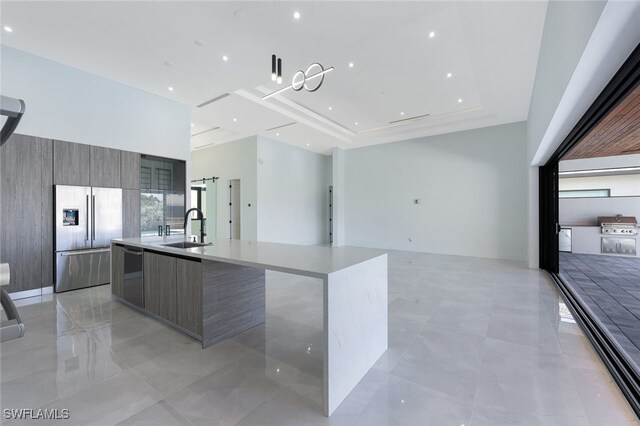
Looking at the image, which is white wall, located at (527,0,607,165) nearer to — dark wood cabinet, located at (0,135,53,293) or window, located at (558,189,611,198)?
dark wood cabinet, located at (0,135,53,293)

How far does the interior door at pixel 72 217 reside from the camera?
4.11 metres

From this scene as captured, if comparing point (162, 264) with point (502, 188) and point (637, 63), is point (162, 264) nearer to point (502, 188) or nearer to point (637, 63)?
point (637, 63)

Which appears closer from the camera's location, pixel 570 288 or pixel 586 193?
pixel 570 288

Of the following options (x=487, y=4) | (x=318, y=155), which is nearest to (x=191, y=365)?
(x=487, y=4)

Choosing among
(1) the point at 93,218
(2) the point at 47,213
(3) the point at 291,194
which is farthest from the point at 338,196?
(2) the point at 47,213

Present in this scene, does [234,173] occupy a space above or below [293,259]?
above

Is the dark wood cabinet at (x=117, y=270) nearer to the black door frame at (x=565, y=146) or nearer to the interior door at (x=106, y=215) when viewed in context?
the interior door at (x=106, y=215)

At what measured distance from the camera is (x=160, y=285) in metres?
2.88

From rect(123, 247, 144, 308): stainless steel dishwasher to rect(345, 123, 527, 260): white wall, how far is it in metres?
6.79

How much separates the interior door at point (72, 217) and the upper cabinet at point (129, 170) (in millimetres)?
568

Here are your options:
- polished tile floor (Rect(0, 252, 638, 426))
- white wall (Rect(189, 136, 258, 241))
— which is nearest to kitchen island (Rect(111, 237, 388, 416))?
polished tile floor (Rect(0, 252, 638, 426))

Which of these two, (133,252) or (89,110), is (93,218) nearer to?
(89,110)

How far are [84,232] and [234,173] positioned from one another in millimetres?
Answer: 4436

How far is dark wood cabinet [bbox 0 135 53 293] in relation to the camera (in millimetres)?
3697
